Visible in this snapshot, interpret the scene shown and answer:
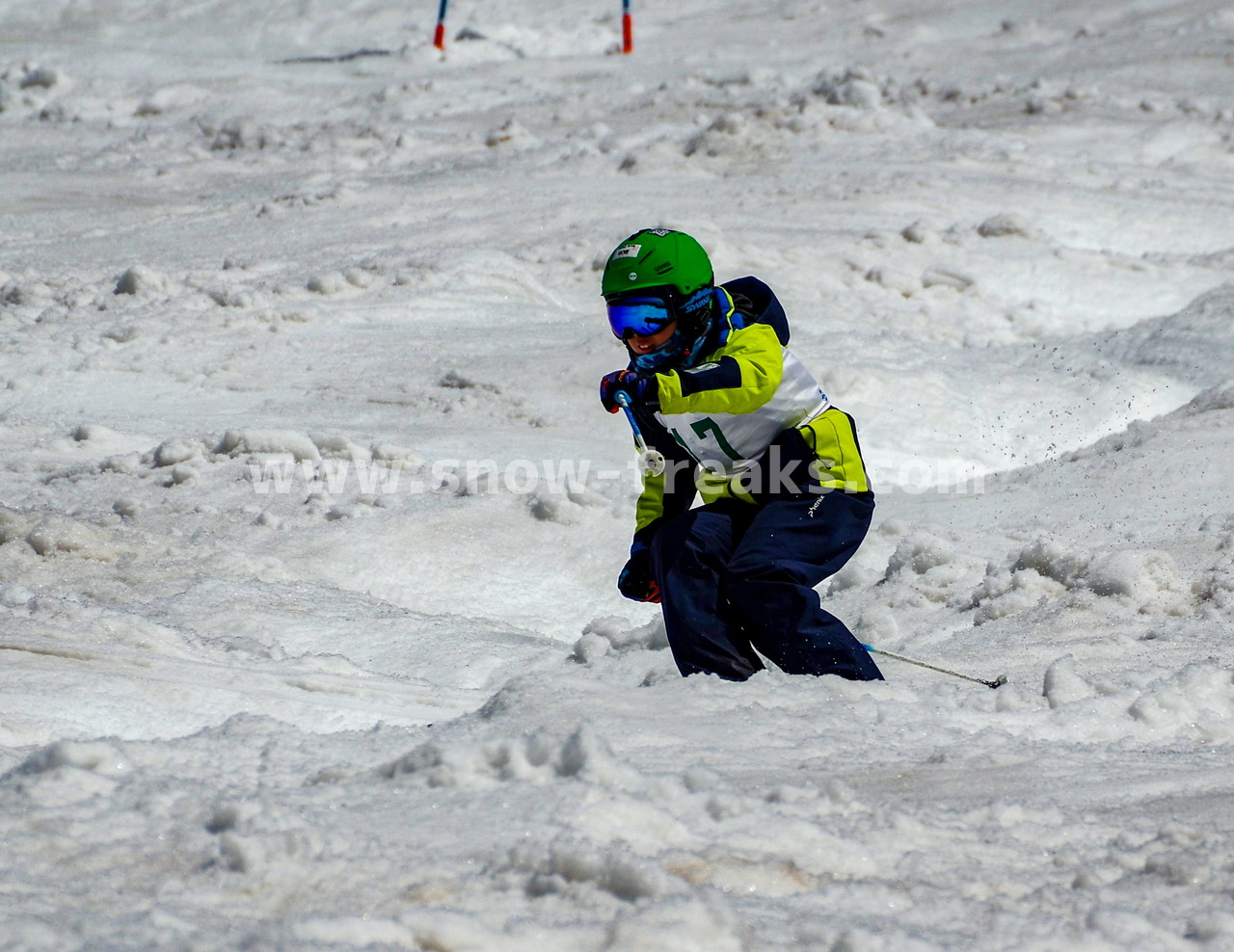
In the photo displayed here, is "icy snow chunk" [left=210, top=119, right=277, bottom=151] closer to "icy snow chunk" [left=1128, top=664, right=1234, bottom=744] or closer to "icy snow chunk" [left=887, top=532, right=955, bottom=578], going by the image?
"icy snow chunk" [left=887, top=532, right=955, bottom=578]

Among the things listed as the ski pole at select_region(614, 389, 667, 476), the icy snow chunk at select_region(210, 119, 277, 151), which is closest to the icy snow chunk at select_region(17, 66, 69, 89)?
the icy snow chunk at select_region(210, 119, 277, 151)

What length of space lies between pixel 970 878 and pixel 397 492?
12.2ft

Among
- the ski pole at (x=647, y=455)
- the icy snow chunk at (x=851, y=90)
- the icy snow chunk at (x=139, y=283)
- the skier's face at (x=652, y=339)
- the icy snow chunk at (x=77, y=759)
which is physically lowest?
the icy snow chunk at (x=77, y=759)

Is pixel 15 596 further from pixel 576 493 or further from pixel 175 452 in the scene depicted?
pixel 576 493

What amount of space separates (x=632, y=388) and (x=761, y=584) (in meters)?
0.56

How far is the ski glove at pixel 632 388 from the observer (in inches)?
126

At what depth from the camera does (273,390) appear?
21.7 feet

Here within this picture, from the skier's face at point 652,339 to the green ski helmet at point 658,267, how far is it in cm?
8

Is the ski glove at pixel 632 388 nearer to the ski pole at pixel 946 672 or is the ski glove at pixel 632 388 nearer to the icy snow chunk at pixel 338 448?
the ski pole at pixel 946 672

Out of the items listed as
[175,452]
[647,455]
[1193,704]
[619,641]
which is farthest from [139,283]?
[1193,704]

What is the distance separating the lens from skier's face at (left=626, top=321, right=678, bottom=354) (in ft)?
11.1

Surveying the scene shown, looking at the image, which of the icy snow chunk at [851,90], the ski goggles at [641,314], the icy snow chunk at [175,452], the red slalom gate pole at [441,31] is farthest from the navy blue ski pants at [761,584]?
the red slalom gate pole at [441,31]

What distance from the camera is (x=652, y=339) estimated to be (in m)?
3.40

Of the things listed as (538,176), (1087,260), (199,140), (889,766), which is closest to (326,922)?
(889,766)
